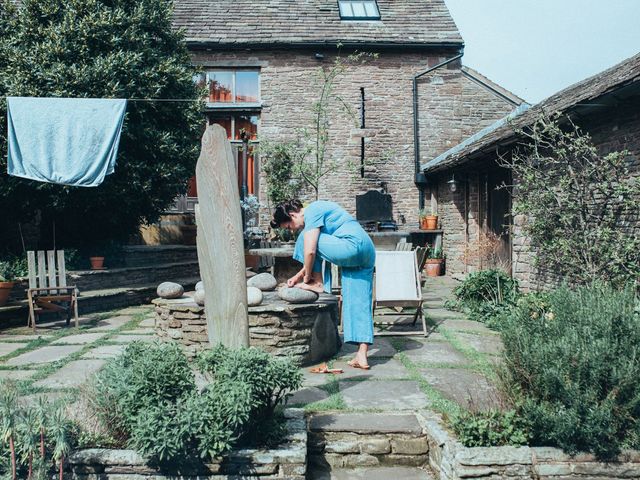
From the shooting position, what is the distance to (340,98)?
14133mm

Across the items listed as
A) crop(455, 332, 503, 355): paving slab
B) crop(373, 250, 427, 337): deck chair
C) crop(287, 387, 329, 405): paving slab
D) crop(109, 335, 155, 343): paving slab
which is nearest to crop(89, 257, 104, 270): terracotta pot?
crop(109, 335, 155, 343): paving slab

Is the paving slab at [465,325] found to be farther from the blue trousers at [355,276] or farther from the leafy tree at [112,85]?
the leafy tree at [112,85]

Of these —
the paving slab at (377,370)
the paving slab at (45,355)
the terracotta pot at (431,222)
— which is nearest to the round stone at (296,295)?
the paving slab at (377,370)

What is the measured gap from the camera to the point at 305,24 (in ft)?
47.3

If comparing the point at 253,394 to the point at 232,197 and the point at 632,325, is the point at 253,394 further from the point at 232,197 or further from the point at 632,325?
the point at 632,325

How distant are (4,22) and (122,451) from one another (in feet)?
28.3

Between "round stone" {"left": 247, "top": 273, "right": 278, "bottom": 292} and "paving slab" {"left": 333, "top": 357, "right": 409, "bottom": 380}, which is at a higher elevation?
"round stone" {"left": 247, "top": 273, "right": 278, "bottom": 292}

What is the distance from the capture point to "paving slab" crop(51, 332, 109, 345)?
20.4 ft

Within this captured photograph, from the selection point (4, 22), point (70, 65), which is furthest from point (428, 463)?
point (4, 22)

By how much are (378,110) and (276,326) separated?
10627 mm

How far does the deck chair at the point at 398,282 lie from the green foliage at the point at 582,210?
75.9 inches

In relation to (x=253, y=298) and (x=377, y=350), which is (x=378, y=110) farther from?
(x=253, y=298)

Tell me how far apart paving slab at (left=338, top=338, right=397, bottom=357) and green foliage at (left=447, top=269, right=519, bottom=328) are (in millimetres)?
1988

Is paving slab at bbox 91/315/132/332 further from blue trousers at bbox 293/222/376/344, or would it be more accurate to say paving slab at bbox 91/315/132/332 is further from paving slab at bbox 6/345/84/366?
blue trousers at bbox 293/222/376/344
